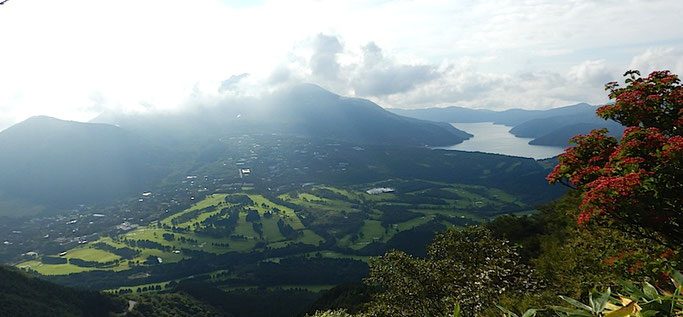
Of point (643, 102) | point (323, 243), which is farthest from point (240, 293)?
point (643, 102)

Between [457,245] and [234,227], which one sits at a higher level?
[457,245]

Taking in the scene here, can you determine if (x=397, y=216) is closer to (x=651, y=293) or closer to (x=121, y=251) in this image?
(x=121, y=251)

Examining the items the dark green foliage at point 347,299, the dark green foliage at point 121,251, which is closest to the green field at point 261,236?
the dark green foliage at point 121,251

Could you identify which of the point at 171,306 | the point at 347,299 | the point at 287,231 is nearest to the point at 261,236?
the point at 287,231

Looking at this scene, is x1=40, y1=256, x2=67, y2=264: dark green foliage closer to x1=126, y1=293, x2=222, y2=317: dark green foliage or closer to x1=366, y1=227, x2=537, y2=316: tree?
x1=126, y1=293, x2=222, y2=317: dark green foliage

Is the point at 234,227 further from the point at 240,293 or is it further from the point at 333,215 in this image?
the point at 240,293

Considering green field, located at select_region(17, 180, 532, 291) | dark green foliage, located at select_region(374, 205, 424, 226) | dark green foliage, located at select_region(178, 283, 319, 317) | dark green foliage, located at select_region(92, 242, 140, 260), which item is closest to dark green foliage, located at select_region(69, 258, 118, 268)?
green field, located at select_region(17, 180, 532, 291)

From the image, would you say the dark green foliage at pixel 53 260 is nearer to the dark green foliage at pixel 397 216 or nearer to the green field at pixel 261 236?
the green field at pixel 261 236
